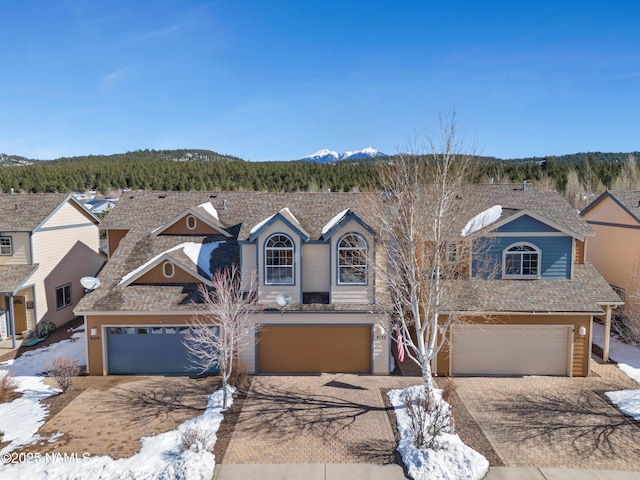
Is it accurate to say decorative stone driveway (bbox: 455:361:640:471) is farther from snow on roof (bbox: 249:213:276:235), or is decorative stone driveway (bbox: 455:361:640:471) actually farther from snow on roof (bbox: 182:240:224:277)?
snow on roof (bbox: 182:240:224:277)

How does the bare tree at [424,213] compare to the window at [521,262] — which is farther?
the window at [521,262]

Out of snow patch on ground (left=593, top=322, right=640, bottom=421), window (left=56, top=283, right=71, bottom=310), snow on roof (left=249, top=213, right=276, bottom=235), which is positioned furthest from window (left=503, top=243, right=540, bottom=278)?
window (left=56, top=283, right=71, bottom=310)

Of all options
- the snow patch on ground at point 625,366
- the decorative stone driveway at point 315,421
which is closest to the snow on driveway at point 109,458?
the decorative stone driveway at point 315,421

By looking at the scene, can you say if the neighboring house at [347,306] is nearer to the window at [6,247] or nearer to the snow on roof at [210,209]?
the snow on roof at [210,209]

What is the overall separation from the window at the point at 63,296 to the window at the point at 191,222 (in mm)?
9309

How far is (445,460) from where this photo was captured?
1043cm

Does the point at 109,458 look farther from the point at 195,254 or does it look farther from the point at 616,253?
the point at 616,253

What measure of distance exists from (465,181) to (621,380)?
1032 cm

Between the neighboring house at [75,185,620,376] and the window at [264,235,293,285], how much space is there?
0.13ft

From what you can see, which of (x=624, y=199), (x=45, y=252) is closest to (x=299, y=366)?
(x=45, y=252)

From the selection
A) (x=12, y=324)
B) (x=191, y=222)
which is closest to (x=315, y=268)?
(x=191, y=222)

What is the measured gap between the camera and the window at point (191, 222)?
19.6 m

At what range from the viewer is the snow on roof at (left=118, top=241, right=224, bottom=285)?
56.4 ft

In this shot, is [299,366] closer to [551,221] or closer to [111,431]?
[111,431]
